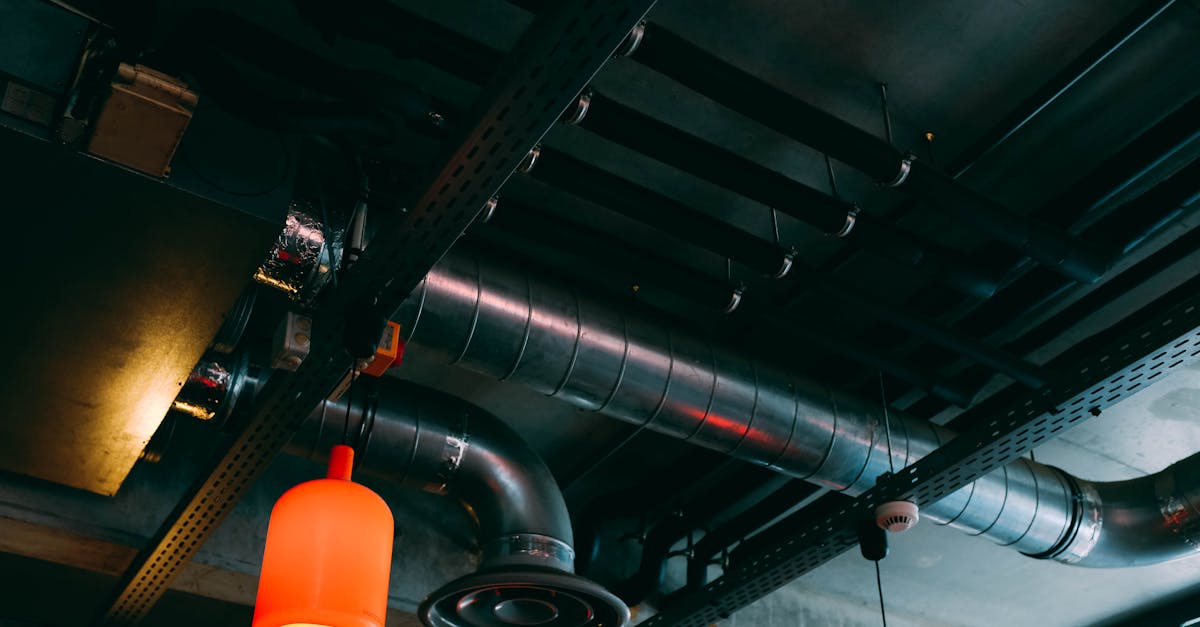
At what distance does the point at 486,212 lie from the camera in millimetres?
2781

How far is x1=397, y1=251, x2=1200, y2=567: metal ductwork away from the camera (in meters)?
3.02

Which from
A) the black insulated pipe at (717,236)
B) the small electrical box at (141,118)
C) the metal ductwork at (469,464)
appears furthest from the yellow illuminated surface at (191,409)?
the black insulated pipe at (717,236)

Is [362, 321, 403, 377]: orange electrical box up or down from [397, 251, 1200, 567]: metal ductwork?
down

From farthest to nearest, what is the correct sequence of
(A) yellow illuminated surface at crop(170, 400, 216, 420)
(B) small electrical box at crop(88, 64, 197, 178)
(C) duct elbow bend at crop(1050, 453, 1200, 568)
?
(C) duct elbow bend at crop(1050, 453, 1200, 568) → (A) yellow illuminated surface at crop(170, 400, 216, 420) → (B) small electrical box at crop(88, 64, 197, 178)

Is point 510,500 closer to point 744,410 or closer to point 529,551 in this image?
point 529,551

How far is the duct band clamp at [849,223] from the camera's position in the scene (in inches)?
117

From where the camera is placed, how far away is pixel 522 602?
3213 mm

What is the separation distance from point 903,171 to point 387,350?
4.67 feet

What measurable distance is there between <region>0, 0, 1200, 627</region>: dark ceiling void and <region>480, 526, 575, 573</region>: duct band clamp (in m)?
0.02

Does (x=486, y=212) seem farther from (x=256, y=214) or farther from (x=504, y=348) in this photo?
(x=256, y=214)

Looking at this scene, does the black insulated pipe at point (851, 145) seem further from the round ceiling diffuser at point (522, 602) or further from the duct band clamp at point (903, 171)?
the round ceiling diffuser at point (522, 602)

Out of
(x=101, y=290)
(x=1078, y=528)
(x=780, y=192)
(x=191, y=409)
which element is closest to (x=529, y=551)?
(x=191, y=409)

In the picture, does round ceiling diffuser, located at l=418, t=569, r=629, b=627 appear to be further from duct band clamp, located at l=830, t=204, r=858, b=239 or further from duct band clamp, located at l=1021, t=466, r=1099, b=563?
duct band clamp, located at l=1021, t=466, r=1099, b=563

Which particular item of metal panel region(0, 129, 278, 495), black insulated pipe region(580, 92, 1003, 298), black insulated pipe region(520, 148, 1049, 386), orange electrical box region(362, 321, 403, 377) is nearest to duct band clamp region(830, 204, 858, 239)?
black insulated pipe region(580, 92, 1003, 298)
